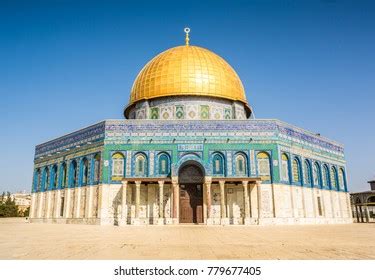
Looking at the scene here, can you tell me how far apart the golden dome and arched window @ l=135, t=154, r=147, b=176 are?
6.05 meters

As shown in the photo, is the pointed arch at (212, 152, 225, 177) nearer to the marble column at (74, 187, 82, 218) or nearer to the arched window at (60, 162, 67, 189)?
the marble column at (74, 187, 82, 218)

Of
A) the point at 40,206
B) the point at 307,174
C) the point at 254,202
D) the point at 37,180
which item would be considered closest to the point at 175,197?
the point at 254,202

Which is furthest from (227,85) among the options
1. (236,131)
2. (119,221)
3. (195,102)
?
(119,221)

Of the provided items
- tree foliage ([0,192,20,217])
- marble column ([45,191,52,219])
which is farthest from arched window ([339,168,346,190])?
tree foliage ([0,192,20,217])

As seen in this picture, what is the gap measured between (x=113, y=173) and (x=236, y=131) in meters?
8.62

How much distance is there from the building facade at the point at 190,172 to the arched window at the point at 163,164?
0.22 feet

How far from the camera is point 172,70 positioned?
26.5 metres

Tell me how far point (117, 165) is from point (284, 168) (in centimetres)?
1130

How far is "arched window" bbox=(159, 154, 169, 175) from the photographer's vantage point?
21.8 meters

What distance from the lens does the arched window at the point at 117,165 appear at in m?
21.9

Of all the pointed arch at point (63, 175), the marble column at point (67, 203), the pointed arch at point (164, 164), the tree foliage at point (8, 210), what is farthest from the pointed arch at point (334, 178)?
the tree foliage at point (8, 210)

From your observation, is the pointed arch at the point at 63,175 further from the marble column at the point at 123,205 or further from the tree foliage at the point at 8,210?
the tree foliage at the point at 8,210
